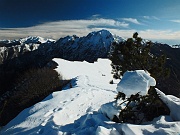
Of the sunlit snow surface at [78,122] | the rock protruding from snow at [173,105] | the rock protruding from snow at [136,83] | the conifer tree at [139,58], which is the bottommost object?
the sunlit snow surface at [78,122]

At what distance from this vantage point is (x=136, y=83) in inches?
442

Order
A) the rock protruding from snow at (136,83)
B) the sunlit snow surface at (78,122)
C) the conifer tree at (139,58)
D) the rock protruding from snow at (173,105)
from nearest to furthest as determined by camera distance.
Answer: the sunlit snow surface at (78,122), the rock protruding from snow at (136,83), the rock protruding from snow at (173,105), the conifer tree at (139,58)

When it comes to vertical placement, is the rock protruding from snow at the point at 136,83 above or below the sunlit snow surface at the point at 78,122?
above

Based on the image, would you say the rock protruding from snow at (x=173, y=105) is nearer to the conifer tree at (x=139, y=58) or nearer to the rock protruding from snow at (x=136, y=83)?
the conifer tree at (x=139, y=58)

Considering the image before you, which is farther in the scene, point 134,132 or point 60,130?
point 60,130

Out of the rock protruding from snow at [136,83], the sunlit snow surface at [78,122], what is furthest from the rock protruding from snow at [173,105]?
the rock protruding from snow at [136,83]

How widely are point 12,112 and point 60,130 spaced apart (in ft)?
75.6

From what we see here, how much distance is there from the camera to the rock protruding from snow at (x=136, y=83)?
1116 cm

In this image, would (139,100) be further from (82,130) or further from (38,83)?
(38,83)

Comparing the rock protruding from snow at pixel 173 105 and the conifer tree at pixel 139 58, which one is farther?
the conifer tree at pixel 139 58

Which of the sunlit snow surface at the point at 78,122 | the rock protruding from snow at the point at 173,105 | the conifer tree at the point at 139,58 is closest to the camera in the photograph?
the sunlit snow surface at the point at 78,122

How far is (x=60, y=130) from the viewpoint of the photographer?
12320 mm

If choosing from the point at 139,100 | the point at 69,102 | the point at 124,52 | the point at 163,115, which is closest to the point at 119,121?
the point at 139,100

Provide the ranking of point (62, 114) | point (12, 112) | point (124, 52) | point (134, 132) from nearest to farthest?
point (134, 132) → point (124, 52) → point (62, 114) → point (12, 112)
